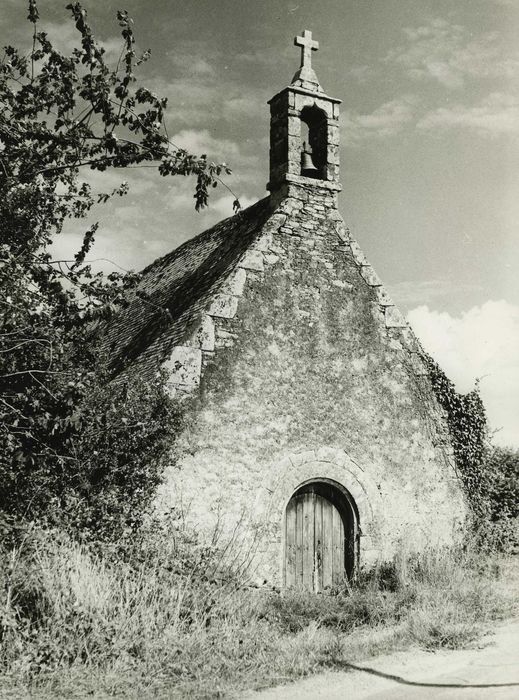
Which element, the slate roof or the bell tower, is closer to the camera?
the slate roof

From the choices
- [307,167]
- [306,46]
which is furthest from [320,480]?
[306,46]

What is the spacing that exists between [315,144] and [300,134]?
726mm

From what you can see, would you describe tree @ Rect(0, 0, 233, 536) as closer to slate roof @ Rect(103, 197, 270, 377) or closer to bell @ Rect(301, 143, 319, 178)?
slate roof @ Rect(103, 197, 270, 377)

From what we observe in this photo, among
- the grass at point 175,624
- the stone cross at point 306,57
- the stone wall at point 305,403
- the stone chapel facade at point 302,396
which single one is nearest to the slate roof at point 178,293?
the stone chapel facade at point 302,396

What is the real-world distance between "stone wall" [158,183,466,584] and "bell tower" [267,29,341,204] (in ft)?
0.99

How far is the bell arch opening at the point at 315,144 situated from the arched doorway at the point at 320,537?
567cm

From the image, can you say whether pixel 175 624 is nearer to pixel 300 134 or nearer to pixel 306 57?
pixel 300 134

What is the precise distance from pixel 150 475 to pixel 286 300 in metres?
3.61

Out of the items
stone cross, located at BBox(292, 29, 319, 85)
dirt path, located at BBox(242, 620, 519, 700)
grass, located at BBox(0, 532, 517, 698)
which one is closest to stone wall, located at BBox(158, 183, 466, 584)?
grass, located at BBox(0, 532, 517, 698)

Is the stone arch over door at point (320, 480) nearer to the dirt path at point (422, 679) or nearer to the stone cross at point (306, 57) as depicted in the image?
the dirt path at point (422, 679)

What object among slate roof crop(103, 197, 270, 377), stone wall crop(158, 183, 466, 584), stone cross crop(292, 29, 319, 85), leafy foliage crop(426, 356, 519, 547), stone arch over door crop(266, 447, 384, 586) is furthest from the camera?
stone cross crop(292, 29, 319, 85)

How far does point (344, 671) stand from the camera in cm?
640

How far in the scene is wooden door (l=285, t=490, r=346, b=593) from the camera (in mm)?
10062

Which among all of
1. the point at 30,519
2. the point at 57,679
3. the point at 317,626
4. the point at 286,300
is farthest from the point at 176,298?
the point at 57,679
